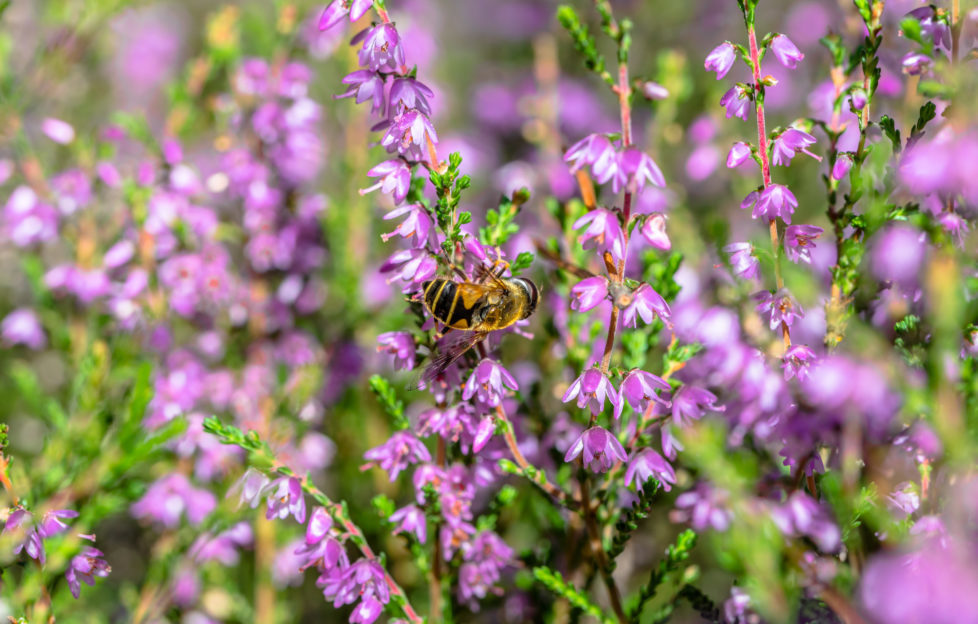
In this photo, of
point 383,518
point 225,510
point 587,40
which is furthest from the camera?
point 225,510

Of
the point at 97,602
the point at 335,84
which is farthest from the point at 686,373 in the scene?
the point at 335,84

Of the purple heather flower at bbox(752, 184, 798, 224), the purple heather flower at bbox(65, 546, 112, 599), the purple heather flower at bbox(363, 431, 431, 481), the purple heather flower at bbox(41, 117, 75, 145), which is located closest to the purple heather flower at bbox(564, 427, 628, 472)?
the purple heather flower at bbox(363, 431, 431, 481)

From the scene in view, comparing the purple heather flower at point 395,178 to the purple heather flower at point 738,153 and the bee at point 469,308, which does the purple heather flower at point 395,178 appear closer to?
the bee at point 469,308

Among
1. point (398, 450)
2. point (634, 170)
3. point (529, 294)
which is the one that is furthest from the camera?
point (529, 294)

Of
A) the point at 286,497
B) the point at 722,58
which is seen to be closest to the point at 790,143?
the point at 722,58

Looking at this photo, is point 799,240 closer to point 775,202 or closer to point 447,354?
point 775,202

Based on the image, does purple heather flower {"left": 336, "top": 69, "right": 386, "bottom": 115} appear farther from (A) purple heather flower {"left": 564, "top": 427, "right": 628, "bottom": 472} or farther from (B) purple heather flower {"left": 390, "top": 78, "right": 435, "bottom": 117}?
(A) purple heather flower {"left": 564, "top": 427, "right": 628, "bottom": 472}

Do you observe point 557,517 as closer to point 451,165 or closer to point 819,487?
point 819,487
